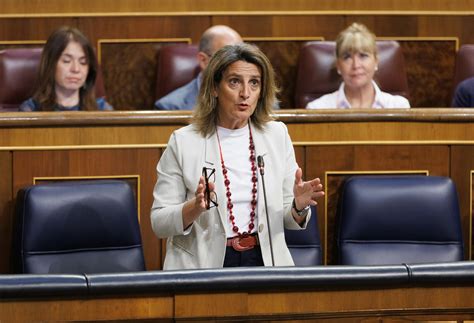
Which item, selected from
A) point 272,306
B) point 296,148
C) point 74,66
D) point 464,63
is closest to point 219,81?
point 296,148

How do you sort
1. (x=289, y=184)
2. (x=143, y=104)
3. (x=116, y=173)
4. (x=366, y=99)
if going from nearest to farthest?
(x=289, y=184)
(x=116, y=173)
(x=366, y=99)
(x=143, y=104)

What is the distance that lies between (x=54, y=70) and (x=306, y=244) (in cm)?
55

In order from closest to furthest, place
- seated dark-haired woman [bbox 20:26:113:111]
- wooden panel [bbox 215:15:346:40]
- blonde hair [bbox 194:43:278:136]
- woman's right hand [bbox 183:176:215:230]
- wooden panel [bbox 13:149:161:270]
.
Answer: woman's right hand [bbox 183:176:215:230] → blonde hair [bbox 194:43:278:136] → wooden panel [bbox 13:149:161:270] → seated dark-haired woman [bbox 20:26:113:111] → wooden panel [bbox 215:15:346:40]

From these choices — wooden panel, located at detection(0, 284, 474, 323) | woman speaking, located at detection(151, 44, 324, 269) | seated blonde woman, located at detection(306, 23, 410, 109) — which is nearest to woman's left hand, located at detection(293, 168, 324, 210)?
woman speaking, located at detection(151, 44, 324, 269)

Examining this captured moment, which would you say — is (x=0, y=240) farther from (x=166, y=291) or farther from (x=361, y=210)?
(x=166, y=291)

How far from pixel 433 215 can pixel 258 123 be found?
328mm

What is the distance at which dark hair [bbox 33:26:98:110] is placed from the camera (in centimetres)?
161

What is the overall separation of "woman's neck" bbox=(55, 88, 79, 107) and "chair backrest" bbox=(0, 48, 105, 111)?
0.29ft

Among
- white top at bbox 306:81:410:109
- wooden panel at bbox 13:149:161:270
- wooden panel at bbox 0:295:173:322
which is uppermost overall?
white top at bbox 306:81:410:109

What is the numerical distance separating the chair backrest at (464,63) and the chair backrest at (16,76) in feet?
2.13

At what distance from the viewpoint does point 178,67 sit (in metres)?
1.80

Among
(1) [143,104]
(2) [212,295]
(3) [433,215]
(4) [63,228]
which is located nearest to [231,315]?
(2) [212,295]

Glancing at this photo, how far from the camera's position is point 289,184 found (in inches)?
44.5

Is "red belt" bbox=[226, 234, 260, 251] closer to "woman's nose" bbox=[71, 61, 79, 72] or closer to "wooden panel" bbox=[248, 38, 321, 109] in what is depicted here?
"woman's nose" bbox=[71, 61, 79, 72]
